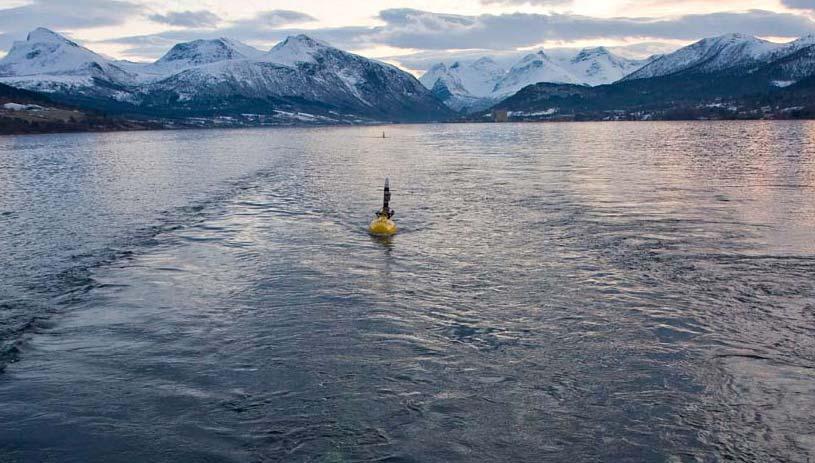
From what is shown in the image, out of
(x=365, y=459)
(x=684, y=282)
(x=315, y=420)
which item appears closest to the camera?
(x=365, y=459)

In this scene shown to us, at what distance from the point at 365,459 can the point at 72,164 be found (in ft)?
357

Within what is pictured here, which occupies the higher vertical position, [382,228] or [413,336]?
[382,228]

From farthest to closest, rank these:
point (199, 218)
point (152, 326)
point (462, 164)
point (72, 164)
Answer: point (72, 164) → point (462, 164) → point (199, 218) → point (152, 326)

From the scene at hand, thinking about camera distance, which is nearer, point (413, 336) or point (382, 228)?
point (413, 336)

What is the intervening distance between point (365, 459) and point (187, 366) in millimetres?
7980

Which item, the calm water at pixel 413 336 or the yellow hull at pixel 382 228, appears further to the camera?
the yellow hull at pixel 382 228

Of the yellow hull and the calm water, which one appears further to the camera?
the yellow hull

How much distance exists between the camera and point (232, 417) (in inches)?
674

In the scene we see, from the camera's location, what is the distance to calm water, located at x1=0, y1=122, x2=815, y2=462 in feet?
53.2

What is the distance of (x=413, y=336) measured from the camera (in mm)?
22828

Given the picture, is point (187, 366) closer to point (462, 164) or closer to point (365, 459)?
point (365, 459)

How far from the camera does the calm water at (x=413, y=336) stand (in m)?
16.2

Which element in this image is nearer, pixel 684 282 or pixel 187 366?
pixel 187 366

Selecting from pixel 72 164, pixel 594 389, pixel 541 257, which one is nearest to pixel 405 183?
pixel 541 257
